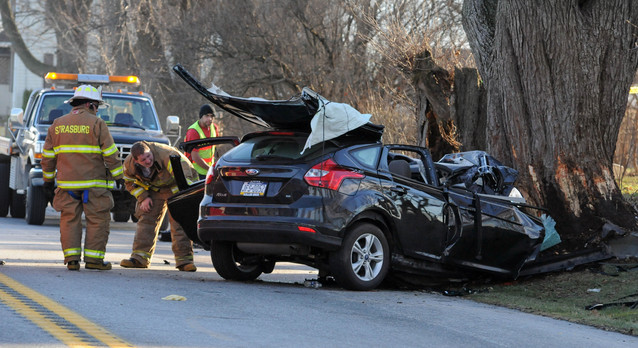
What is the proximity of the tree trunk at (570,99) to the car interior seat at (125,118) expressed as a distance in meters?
7.06

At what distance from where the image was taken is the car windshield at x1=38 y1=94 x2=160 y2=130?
17469 millimetres

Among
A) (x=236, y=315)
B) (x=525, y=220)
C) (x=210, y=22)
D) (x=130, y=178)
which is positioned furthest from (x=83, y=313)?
(x=210, y=22)

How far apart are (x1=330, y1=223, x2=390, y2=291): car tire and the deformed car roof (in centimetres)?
100

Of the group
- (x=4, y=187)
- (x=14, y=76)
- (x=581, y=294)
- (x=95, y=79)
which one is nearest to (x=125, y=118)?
(x=95, y=79)

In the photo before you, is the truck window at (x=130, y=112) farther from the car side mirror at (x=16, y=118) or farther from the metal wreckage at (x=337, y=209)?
the metal wreckage at (x=337, y=209)

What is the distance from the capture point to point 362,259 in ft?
32.0

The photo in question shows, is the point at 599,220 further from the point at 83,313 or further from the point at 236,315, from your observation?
the point at 83,313

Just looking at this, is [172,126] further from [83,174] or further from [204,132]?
[83,174]

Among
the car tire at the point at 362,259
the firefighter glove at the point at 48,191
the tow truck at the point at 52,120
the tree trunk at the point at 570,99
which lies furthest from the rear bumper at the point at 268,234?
the firefighter glove at the point at 48,191

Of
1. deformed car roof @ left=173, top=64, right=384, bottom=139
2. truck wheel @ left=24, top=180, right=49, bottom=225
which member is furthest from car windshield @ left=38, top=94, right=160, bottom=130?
deformed car roof @ left=173, top=64, right=384, bottom=139

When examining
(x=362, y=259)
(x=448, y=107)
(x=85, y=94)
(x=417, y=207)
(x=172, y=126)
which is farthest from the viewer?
(x=172, y=126)

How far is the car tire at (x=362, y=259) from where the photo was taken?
31.3 ft

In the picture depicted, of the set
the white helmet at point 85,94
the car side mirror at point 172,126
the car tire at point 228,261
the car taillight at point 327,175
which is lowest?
the car tire at point 228,261

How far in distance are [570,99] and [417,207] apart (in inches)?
134
